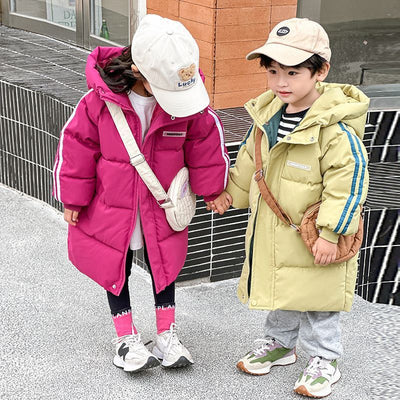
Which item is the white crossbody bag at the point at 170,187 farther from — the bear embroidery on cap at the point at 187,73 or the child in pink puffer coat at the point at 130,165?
the bear embroidery on cap at the point at 187,73

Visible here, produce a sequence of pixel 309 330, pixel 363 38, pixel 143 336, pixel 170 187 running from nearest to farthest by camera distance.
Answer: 1. pixel 170 187
2. pixel 309 330
3. pixel 143 336
4. pixel 363 38

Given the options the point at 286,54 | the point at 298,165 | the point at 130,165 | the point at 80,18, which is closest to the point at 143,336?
the point at 130,165

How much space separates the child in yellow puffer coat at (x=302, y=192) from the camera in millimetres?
2650

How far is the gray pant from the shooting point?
117 inches

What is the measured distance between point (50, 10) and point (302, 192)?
4419 millimetres

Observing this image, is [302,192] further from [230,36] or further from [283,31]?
[230,36]

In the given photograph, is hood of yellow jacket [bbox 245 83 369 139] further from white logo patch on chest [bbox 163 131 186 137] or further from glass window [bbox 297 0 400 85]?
glass window [bbox 297 0 400 85]

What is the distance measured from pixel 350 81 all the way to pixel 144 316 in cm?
233

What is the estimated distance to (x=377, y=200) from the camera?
149 inches

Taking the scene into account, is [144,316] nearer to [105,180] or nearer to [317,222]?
[105,180]

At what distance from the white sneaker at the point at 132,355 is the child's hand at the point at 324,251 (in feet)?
2.67

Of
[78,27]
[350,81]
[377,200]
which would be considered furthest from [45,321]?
[78,27]

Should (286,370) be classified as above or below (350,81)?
below

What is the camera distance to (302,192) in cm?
273
